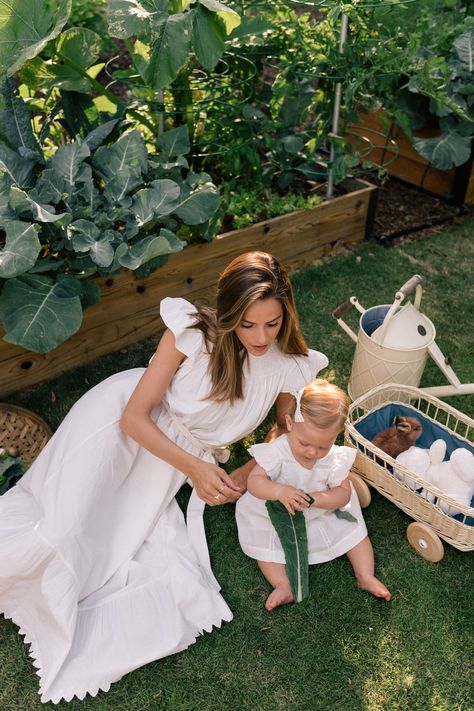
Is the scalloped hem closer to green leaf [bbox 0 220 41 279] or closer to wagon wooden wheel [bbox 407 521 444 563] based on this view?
wagon wooden wheel [bbox 407 521 444 563]

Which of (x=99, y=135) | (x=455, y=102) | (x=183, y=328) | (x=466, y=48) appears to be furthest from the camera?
(x=466, y=48)

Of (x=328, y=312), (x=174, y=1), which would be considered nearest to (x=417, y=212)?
(x=328, y=312)

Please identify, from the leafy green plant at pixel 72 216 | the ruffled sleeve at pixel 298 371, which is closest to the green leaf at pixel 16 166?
the leafy green plant at pixel 72 216

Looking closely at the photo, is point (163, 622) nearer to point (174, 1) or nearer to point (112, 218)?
point (112, 218)

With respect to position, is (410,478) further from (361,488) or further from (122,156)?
(122,156)

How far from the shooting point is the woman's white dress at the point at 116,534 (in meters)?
2.07

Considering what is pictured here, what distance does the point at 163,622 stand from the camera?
7.08 ft

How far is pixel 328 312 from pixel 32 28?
192 cm

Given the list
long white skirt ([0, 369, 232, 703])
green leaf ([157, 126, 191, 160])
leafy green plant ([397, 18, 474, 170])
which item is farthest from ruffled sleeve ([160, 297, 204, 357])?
leafy green plant ([397, 18, 474, 170])

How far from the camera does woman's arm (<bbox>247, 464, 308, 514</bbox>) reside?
221cm

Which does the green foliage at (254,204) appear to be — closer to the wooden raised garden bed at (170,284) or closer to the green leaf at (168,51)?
the wooden raised garden bed at (170,284)

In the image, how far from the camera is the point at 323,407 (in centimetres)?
212

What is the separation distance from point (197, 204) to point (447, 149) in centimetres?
190

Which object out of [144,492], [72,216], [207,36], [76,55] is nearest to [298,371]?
[144,492]
